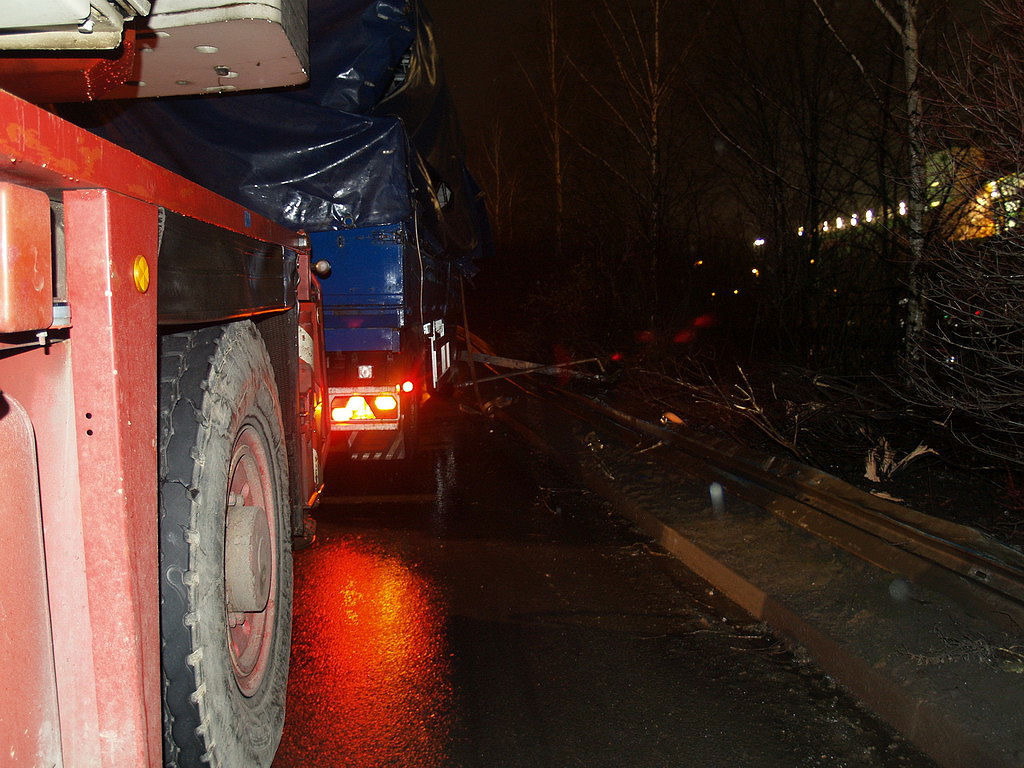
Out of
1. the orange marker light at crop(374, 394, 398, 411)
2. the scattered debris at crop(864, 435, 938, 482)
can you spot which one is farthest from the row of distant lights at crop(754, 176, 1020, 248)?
the orange marker light at crop(374, 394, 398, 411)

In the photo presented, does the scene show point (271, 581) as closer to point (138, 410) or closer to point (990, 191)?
point (138, 410)

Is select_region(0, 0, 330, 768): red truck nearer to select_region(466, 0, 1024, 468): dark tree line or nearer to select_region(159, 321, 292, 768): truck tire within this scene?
select_region(159, 321, 292, 768): truck tire

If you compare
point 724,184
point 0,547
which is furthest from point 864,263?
point 0,547

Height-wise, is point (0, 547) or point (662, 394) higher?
point (0, 547)

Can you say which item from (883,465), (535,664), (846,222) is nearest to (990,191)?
(883,465)

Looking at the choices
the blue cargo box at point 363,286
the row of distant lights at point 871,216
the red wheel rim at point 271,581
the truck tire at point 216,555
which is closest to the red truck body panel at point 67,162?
the truck tire at point 216,555

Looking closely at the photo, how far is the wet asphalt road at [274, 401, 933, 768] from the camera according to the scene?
121 inches

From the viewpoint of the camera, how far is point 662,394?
11.3 meters

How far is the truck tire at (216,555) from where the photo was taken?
1.83 m

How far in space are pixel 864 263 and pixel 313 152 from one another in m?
6.80

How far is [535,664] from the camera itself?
379 cm

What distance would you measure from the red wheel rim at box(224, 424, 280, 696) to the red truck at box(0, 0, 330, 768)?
20 cm

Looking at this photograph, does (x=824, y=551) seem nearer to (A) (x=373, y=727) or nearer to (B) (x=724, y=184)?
(A) (x=373, y=727)

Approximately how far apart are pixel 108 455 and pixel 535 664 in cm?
274
